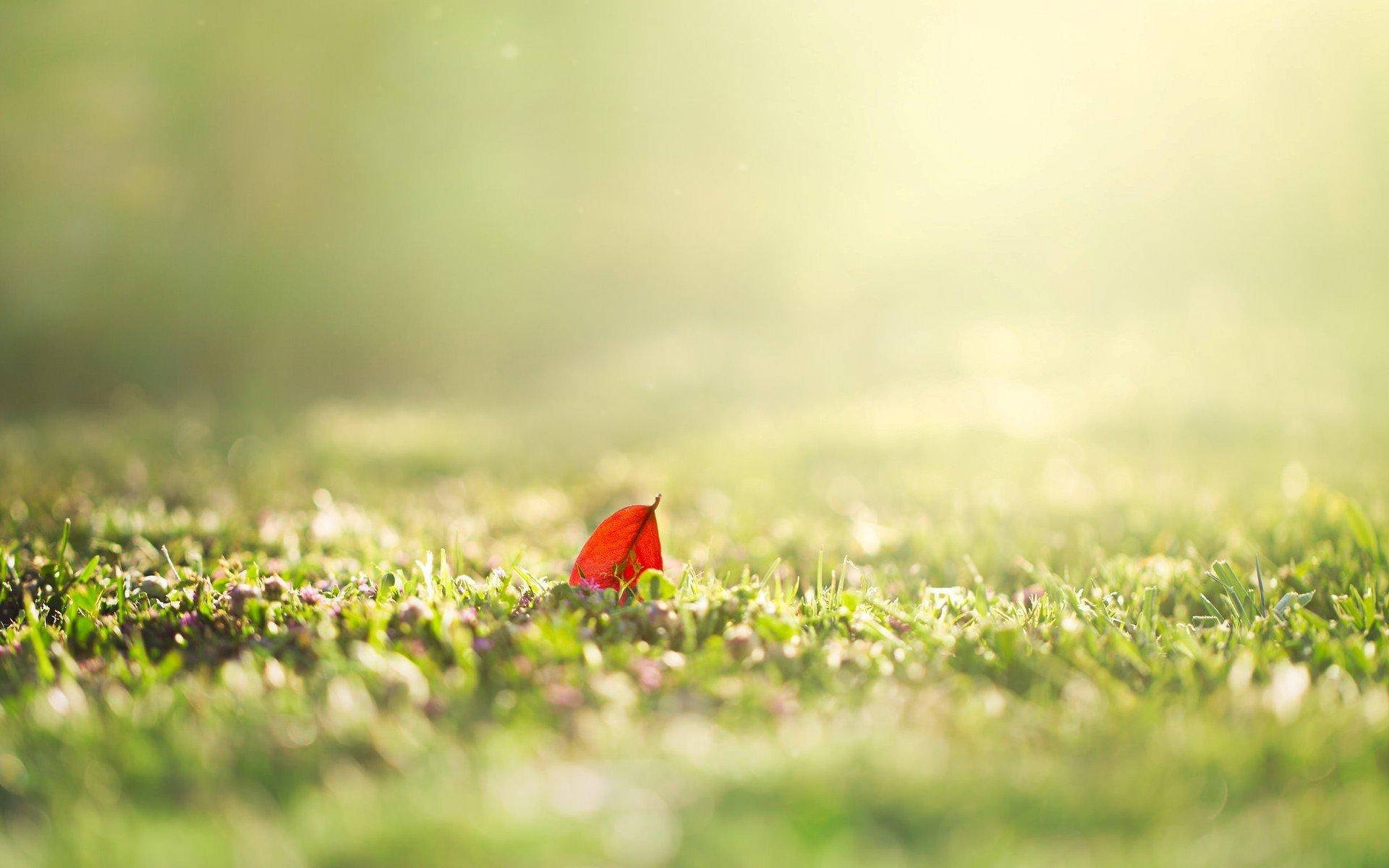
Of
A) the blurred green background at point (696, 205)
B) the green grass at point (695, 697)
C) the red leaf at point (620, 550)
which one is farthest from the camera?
the blurred green background at point (696, 205)

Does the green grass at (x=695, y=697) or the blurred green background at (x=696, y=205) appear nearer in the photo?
the green grass at (x=695, y=697)

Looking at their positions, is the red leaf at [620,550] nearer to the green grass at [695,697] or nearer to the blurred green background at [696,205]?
the green grass at [695,697]

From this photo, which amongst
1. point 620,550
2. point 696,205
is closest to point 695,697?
point 620,550

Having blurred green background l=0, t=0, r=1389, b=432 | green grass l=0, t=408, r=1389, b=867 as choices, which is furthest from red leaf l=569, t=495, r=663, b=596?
blurred green background l=0, t=0, r=1389, b=432

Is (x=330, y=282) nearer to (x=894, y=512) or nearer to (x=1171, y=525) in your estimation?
(x=894, y=512)

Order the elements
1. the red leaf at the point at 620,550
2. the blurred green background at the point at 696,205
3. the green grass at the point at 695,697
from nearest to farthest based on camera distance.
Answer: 1. the green grass at the point at 695,697
2. the red leaf at the point at 620,550
3. the blurred green background at the point at 696,205

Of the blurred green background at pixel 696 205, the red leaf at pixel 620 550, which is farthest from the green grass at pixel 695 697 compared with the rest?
the blurred green background at pixel 696 205

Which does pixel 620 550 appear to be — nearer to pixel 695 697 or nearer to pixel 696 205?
pixel 695 697
